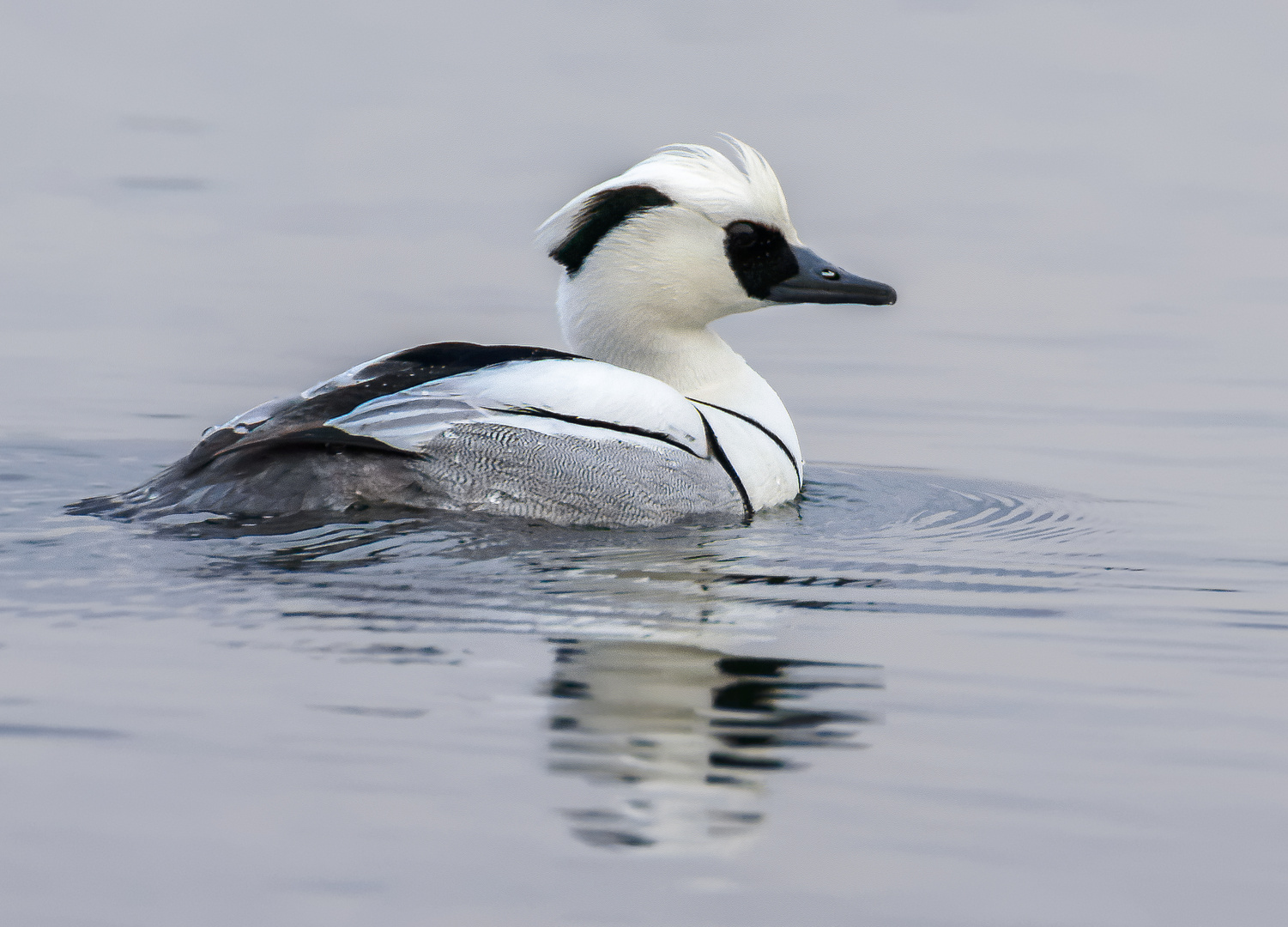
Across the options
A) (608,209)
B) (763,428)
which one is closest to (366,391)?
(608,209)

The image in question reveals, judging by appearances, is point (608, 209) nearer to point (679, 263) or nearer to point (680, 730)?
point (679, 263)

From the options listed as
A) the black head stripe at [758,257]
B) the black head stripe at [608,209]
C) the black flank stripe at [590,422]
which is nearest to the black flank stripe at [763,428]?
the black head stripe at [758,257]

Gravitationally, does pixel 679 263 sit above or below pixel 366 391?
above

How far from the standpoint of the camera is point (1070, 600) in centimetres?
651

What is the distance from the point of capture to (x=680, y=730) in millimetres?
4754

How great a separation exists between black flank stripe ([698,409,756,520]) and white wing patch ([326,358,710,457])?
0.20 meters

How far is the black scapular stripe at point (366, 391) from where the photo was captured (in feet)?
22.6

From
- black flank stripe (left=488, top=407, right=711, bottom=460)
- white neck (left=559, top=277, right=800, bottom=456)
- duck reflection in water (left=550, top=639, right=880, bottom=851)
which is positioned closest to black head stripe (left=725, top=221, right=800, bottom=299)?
white neck (left=559, top=277, right=800, bottom=456)

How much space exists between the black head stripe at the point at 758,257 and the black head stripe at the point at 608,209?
369 millimetres

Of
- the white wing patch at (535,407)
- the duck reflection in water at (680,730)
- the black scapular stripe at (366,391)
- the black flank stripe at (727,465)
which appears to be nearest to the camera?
the duck reflection in water at (680,730)

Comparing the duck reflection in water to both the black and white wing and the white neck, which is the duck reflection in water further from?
the white neck

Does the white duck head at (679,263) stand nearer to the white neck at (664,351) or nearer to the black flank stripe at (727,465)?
the white neck at (664,351)

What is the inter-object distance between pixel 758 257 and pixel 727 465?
1.08 metres

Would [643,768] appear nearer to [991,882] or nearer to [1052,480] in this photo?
[991,882]
